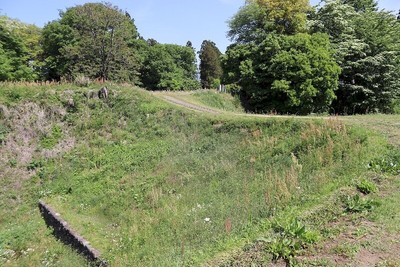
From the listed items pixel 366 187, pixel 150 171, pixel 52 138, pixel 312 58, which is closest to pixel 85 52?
pixel 52 138

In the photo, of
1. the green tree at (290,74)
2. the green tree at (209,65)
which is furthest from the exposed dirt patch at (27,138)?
the green tree at (209,65)

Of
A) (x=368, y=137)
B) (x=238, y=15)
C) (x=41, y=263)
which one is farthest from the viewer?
(x=238, y=15)

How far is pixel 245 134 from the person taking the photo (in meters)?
12.4

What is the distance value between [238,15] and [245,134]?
19111 mm

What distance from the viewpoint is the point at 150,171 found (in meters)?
12.2

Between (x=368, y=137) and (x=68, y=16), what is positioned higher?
(x=68, y=16)

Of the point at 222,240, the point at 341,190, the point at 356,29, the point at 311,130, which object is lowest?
the point at 222,240

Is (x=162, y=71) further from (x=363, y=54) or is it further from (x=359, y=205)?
(x=359, y=205)

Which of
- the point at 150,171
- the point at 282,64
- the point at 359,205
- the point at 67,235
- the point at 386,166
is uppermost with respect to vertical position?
the point at 282,64

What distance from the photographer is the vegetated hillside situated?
7020 millimetres

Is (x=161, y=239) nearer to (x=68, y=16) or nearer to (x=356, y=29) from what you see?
(x=356, y=29)

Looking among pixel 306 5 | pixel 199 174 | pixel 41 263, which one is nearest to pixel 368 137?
pixel 199 174

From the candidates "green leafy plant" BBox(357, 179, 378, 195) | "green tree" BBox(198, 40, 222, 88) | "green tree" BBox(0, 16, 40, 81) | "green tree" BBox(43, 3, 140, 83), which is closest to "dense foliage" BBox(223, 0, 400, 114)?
"green tree" BBox(43, 3, 140, 83)

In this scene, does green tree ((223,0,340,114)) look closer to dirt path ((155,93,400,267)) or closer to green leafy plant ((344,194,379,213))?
green leafy plant ((344,194,379,213))
